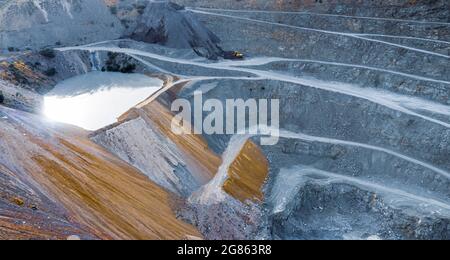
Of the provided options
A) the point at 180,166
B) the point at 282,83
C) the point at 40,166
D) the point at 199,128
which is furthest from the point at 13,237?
the point at 282,83

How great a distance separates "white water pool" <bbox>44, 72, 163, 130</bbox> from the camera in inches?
1478

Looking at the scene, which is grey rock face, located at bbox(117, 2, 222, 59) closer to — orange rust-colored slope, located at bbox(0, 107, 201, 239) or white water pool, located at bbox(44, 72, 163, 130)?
white water pool, located at bbox(44, 72, 163, 130)

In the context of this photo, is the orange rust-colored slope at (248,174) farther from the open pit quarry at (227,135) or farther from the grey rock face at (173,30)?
the grey rock face at (173,30)

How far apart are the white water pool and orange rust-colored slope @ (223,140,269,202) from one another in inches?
436

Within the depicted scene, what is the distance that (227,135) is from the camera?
4300 cm

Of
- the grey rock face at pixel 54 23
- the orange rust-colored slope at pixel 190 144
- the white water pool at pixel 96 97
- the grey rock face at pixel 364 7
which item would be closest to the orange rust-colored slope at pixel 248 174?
the orange rust-colored slope at pixel 190 144

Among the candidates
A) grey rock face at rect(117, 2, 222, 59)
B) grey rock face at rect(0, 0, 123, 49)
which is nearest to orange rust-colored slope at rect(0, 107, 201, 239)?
grey rock face at rect(0, 0, 123, 49)

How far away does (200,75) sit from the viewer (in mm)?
50406

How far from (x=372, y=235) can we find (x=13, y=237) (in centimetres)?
2307

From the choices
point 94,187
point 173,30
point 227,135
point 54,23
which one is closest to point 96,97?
point 227,135

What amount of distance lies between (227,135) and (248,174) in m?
8.28

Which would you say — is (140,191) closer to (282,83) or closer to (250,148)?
(250,148)

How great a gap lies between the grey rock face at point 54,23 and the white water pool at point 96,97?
31.0 feet

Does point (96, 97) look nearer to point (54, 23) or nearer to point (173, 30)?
point (173, 30)
